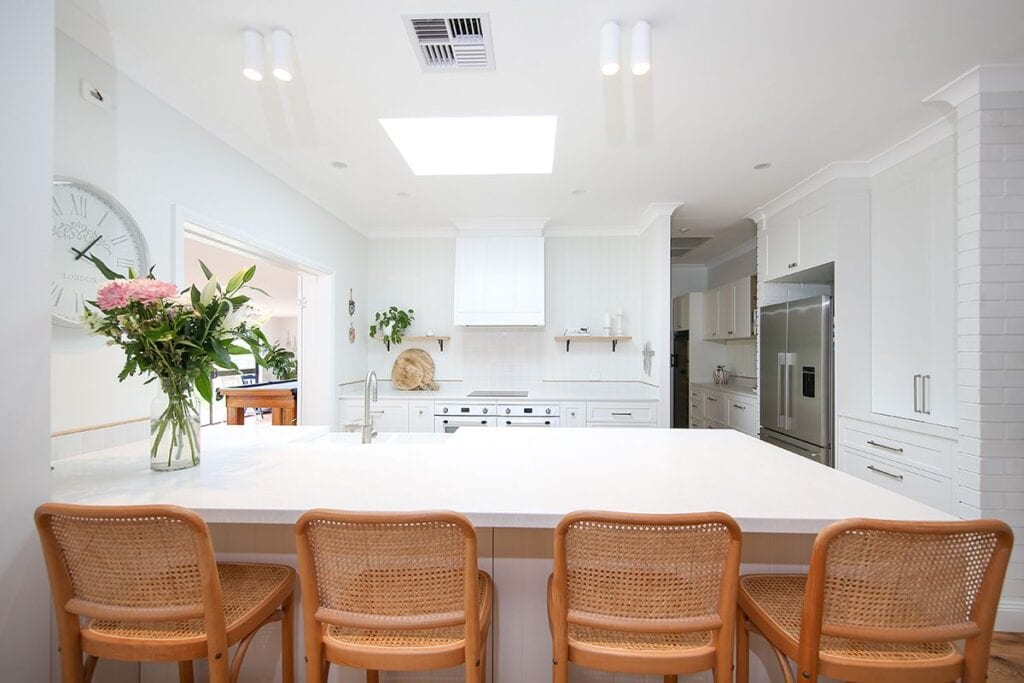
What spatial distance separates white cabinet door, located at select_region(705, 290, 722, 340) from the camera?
5051 mm

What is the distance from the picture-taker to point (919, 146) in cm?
245

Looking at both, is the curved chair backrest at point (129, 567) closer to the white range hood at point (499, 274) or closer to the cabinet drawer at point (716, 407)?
the white range hood at point (499, 274)

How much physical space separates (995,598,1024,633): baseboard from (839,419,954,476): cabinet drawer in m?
0.56

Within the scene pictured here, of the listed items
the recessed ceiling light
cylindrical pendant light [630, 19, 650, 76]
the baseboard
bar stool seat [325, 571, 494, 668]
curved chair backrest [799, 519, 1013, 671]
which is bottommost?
the baseboard

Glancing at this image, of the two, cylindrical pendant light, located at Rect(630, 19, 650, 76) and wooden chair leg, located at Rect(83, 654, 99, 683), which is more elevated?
cylindrical pendant light, located at Rect(630, 19, 650, 76)

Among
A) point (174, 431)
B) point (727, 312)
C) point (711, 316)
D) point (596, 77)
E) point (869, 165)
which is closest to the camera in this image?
point (174, 431)

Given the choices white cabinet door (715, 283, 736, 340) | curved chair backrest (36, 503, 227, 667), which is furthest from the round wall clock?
white cabinet door (715, 283, 736, 340)

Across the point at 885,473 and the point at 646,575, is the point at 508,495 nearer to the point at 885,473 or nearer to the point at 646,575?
the point at 646,575

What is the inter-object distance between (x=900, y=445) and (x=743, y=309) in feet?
7.27

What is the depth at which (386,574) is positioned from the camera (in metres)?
0.92

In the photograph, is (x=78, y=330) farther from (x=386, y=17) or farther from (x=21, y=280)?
(x=386, y=17)

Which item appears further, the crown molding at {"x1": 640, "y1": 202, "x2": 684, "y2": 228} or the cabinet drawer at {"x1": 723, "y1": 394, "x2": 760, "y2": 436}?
the cabinet drawer at {"x1": 723, "y1": 394, "x2": 760, "y2": 436}

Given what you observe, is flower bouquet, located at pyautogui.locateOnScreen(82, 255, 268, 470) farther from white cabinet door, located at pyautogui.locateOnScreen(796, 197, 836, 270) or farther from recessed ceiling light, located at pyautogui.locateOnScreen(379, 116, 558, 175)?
white cabinet door, located at pyautogui.locateOnScreen(796, 197, 836, 270)

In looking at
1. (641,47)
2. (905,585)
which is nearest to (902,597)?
(905,585)
